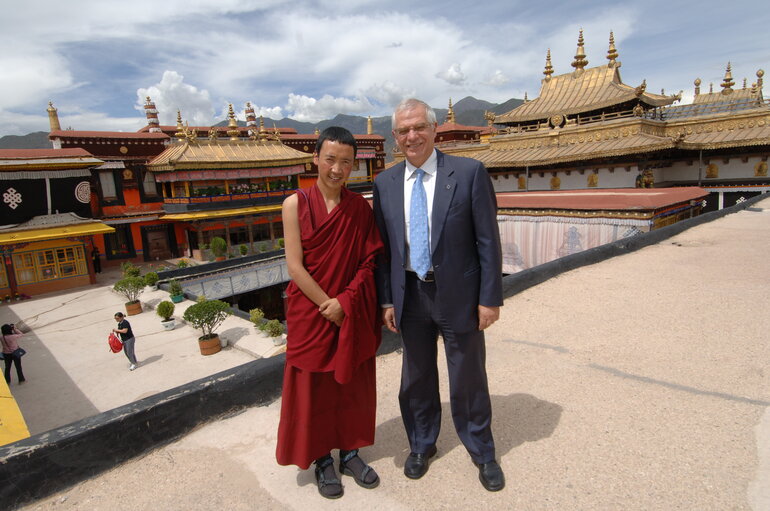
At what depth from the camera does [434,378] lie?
2449 millimetres

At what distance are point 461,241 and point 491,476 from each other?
1.26m

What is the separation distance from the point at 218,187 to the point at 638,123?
19.7 metres

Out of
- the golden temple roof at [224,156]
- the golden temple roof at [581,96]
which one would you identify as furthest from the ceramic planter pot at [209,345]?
the golden temple roof at [581,96]

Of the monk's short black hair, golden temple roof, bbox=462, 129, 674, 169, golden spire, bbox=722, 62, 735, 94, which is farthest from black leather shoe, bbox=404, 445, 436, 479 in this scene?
golden spire, bbox=722, 62, 735, 94

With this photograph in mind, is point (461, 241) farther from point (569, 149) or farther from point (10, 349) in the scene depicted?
point (569, 149)

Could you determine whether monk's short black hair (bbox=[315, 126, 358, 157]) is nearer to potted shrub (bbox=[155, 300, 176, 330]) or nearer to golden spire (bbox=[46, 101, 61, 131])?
potted shrub (bbox=[155, 300, 176, 330])

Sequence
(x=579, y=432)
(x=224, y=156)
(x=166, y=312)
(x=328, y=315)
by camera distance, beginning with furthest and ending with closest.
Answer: (x=224, y=156), (x=166, y=312), (x=579, y=432), (x=328, y=315)

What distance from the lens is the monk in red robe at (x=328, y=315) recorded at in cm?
215

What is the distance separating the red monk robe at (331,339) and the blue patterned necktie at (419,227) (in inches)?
8.1

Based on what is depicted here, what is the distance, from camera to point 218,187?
21.8 metres

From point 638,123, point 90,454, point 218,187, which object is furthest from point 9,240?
point 638,123

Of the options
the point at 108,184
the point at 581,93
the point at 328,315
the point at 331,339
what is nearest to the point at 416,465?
the point at 331,339

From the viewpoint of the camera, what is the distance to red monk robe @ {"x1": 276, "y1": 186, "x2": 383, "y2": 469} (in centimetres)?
217

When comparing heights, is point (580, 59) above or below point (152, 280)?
above
